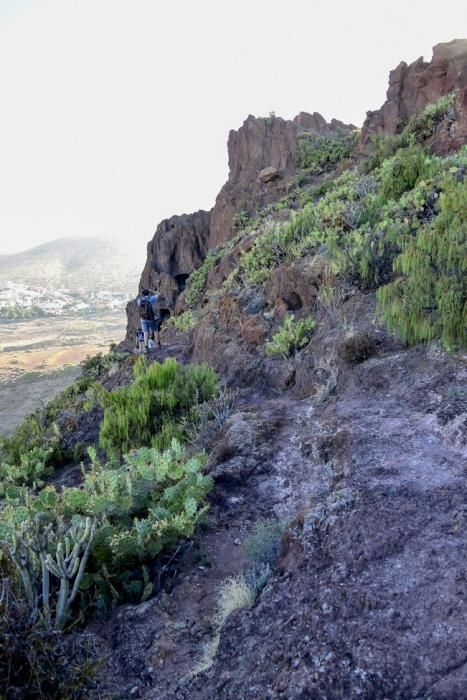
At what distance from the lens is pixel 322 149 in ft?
79.0

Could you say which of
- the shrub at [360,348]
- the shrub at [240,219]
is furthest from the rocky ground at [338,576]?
the shrub at [240,219]

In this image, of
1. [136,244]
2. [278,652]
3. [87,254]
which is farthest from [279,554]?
[136,244]

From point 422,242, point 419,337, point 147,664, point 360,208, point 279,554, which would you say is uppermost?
point 360,208

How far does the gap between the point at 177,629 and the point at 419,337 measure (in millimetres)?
3984

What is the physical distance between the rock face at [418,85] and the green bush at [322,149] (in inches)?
102

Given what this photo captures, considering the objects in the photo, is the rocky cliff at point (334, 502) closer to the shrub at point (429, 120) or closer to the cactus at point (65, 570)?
the cactus at point (65, 570)

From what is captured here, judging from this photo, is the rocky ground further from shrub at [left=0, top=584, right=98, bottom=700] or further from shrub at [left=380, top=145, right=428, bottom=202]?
shrub at [left=380, top=145, right=428, bottom=202]

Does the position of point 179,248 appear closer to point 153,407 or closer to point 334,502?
point 153,407

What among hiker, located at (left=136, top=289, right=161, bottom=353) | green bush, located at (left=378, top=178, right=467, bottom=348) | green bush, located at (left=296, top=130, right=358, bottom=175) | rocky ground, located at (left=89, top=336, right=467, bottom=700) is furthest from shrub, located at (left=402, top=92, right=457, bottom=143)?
rocky ground, located at (left=89, top=336, right=467, bottom=700)

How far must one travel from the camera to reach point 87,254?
151250 millimetres

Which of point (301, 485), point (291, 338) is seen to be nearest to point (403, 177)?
point (291, 338)

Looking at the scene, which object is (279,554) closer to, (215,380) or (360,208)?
(215,380)

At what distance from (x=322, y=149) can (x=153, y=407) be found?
20.6 meters

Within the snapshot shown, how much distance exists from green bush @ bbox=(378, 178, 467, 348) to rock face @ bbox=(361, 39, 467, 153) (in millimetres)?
12850
